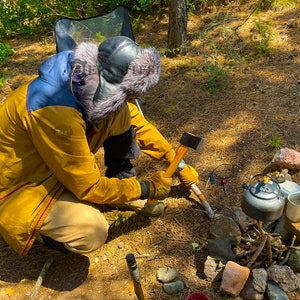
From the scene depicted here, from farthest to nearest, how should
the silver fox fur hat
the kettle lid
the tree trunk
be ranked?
the tree trunk < the kettle lid < the silver fox fur hat

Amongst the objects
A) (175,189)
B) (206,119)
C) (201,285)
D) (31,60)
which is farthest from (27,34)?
(201,285)

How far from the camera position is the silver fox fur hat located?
2.11 m

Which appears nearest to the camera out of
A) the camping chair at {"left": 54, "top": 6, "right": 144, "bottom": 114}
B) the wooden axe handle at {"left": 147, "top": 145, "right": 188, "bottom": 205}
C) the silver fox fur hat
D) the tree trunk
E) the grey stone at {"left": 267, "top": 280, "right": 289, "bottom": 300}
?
the silver fox fur hat


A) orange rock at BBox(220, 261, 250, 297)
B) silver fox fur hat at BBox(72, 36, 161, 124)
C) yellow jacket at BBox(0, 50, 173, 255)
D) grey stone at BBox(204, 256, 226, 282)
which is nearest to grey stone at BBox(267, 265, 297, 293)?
orange rock at BBox(220, 261, 250, 297)

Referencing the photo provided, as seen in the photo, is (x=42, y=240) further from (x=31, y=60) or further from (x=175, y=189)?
(x=31, y=60)

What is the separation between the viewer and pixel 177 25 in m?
4.70

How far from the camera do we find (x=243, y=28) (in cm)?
512

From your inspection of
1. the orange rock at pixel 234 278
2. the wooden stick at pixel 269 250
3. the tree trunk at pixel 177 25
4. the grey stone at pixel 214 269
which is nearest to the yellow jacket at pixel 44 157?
the grey stone at pixel 214 269

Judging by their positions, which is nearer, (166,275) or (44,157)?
(44,157)

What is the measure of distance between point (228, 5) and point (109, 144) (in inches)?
145

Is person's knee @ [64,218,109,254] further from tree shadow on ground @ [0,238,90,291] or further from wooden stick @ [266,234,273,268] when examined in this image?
wooden stick @ [266,234,273,268]

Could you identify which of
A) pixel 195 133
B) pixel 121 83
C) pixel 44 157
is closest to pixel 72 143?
pixel 44 157

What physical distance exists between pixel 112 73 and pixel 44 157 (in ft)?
2.48

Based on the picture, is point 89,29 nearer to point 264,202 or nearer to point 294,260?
point 264,202
